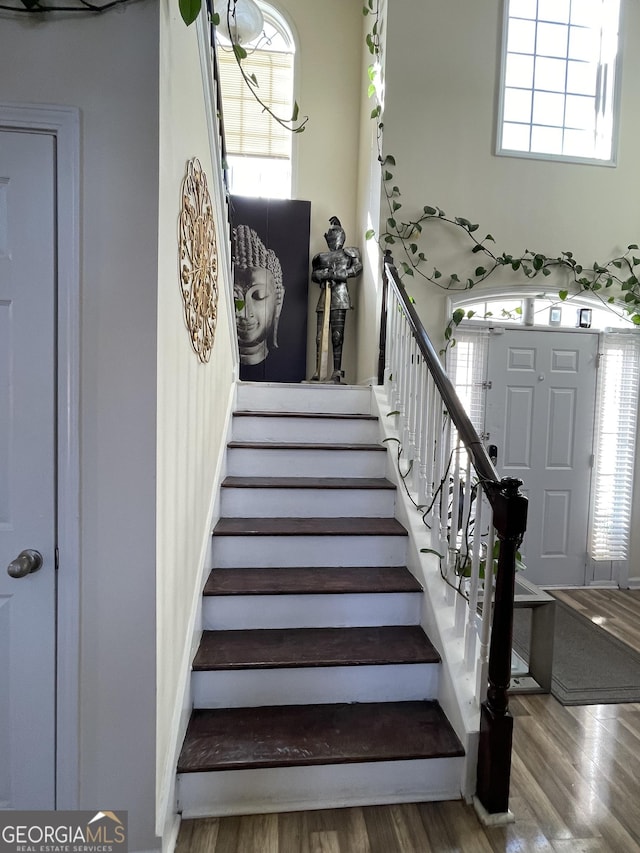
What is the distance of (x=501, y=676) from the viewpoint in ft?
5.16

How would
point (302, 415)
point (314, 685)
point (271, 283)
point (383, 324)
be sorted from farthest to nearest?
1. point (271, 283)
2. point (383, 324)
3. point (302, 415)
4. point (314, 685)

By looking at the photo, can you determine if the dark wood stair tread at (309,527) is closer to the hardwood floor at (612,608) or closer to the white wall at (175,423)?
the white wall at (175,423)

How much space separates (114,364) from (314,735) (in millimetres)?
1420

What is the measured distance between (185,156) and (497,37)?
136 inches

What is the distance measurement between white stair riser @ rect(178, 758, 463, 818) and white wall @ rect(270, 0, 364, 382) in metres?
3.36

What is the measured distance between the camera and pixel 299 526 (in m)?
2.29

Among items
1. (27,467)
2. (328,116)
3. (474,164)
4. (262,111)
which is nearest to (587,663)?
(27,467)

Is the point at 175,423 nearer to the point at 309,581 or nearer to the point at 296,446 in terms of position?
the point at 309,581

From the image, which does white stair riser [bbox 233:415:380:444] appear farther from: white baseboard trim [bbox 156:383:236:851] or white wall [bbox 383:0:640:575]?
white wall [bbox 383:0:640:575]

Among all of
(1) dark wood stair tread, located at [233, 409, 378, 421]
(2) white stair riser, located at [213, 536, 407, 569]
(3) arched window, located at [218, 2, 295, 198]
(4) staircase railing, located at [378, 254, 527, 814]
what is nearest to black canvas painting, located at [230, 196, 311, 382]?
(3) arched window, located at [218, 2, 295, 198]

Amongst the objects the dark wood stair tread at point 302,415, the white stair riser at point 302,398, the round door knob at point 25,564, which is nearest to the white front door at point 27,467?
the round door knob at point 25,564

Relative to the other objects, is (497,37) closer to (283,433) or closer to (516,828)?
(283,433)

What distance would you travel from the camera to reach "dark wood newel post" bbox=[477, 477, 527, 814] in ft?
5.09

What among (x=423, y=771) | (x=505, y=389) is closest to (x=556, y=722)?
(x=423, y=771)
